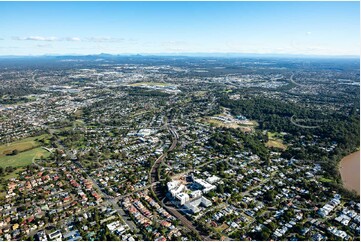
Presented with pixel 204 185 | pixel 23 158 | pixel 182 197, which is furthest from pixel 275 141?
pixel 23 158

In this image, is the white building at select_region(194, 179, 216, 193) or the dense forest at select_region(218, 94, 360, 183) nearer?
the white building at select_region(194, 179, 216, 193)

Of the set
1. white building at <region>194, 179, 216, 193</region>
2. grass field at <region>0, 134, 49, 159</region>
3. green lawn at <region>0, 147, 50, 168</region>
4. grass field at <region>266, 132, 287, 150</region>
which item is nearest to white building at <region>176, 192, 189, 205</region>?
white building at <region>194, 179, 216, 193</region>

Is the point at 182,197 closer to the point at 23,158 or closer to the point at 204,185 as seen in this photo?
the point at 204,185

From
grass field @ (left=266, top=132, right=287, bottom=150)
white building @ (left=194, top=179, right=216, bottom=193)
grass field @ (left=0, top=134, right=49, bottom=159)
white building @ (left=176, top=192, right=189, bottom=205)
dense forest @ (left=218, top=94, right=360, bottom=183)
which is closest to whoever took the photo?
white building @ (left=176, top=192, right=189, bottom=205)

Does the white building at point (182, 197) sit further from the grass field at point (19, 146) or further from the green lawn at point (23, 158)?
the grass field at point (19, 146)

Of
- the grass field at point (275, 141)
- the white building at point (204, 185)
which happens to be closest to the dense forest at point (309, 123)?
the grass field at point (275, 141)

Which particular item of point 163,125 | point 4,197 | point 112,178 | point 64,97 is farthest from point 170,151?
point 64,97

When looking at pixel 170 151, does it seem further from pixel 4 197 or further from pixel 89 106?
pixel 89 106

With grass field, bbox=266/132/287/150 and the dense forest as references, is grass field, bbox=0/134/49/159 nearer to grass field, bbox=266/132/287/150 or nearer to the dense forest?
grass field, bbox=266/132/287/150
